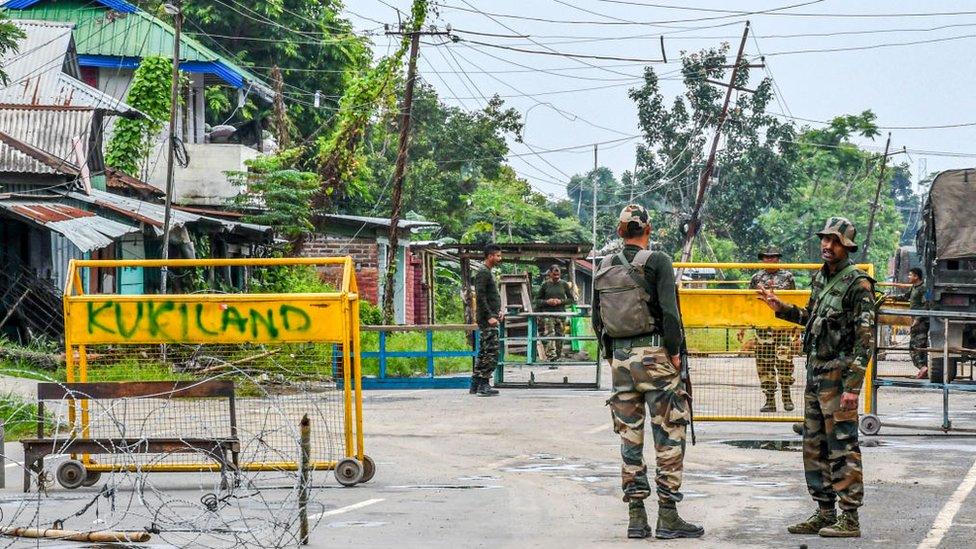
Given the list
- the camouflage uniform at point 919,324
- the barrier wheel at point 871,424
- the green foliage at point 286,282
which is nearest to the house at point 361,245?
the green foliage at point 286,282

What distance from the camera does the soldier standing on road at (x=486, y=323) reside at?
19.9m

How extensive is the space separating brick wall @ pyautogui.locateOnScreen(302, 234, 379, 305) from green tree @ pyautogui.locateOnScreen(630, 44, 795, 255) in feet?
87.3

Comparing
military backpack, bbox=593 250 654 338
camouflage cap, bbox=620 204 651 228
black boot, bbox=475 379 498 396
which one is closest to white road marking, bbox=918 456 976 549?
military backpack, bbox=593 250 654 338

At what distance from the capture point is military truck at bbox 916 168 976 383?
20.0 meters

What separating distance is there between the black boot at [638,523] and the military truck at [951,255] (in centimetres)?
1179

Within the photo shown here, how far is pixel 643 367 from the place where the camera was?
8852mm

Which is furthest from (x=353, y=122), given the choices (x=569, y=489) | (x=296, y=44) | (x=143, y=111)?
(x=569, y=489)

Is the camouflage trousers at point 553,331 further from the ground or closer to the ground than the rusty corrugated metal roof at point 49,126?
closer to the ground

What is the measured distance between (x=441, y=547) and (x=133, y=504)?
9.90 ft

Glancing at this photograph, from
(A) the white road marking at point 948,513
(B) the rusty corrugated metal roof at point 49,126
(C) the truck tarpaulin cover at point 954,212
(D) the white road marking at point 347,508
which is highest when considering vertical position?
(B) the rusty corrugated metal roof at point 49,126

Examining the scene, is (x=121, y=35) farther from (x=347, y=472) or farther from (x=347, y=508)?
(x=347, y=508)

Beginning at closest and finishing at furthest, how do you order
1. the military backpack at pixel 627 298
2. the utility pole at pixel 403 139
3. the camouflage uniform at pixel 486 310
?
the military backpack at pixel 627 298, the camouflage uniform at pixel 486 310, the utility pole at pixel 403 139

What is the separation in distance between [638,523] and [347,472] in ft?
10.0

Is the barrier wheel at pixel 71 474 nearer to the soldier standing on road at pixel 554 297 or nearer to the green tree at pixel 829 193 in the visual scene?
the soldier standing on road at pixel 554 297
